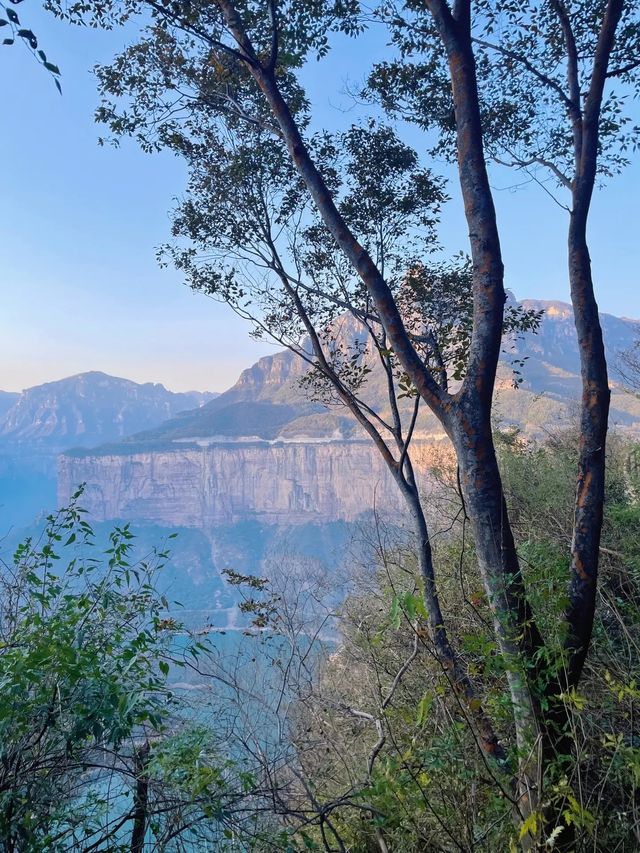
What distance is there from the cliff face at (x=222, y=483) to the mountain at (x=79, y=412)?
21.5 m

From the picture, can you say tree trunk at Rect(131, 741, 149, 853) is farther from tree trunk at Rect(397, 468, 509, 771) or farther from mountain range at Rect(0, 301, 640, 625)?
mountain range at Rect(0, 301, 640, 625)

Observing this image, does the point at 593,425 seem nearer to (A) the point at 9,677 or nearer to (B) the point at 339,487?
(A) the point at 9,677

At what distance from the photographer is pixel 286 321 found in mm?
5012

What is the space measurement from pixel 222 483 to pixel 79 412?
39345 mm

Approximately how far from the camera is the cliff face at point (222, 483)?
4119 centimetres

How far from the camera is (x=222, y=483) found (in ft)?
153

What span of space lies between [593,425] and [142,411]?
87208 mm

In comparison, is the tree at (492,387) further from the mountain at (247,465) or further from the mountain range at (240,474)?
the mountain at (247,465)

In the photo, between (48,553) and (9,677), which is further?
(48,553)

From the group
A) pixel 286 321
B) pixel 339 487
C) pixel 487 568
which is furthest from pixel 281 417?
pixel 487 568

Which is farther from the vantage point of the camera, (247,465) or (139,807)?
(247,465)

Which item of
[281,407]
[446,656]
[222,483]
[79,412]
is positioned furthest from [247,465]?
[446,656]

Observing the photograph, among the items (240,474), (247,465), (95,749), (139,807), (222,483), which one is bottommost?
(222,483)

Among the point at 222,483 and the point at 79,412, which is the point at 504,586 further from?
the point at 79,412
